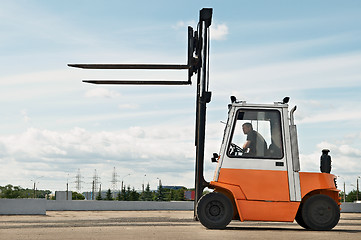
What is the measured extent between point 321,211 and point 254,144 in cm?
196

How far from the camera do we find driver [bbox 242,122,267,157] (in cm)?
1167

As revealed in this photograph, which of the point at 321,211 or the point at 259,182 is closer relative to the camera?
the point at 259,182

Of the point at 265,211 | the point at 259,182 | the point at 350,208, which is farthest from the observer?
the point at 350,208

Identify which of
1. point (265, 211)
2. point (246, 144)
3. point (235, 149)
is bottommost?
point (265, 211)

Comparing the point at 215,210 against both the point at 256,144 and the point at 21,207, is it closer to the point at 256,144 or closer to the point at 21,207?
the point at 256,144

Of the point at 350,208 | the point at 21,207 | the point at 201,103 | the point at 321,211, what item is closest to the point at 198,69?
the point at 201,103

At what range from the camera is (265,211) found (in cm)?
1143

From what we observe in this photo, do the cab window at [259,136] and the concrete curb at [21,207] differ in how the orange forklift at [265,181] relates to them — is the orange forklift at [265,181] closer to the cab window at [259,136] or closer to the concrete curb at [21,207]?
the cab window at [259,136]

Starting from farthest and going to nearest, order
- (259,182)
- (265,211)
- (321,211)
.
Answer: (321,211)
(259,182)
(265,211)

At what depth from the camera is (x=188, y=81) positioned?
13.7m

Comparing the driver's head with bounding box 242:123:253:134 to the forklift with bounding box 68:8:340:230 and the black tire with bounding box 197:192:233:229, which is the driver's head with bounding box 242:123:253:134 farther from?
the black tire with bounding box 197:192:233:229

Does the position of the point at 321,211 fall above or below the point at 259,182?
below

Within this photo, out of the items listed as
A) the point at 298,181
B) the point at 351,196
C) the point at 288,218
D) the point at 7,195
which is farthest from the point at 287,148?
the point at 7,195

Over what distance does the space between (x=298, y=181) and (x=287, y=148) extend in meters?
0.71
